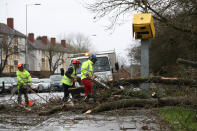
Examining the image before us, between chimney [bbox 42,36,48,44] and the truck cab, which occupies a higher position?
chimney [bbox 42,36,48,44]

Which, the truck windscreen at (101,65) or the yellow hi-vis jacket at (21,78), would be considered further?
the truck windscreen at (101,65)

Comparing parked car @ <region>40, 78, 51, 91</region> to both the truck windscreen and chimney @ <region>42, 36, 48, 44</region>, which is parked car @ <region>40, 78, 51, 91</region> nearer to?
the truck windscreen

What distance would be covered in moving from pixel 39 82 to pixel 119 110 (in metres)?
20.0

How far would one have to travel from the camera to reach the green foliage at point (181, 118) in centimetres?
609

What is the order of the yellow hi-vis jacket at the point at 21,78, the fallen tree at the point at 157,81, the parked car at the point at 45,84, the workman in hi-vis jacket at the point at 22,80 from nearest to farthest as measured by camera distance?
the fallen tree at the point at 157,81
the workman in hi-vis jacket at the point at 22,80
the yellow hi-vis jacket at the point at 21,78
the parked car at the point at 45,84

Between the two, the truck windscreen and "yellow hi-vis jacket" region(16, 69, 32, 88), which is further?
the truck windscreen

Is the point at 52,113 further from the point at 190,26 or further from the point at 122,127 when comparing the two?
the point at 190,26

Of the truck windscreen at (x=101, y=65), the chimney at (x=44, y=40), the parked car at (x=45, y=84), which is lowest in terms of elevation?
the parked car at (x=45, y=84)

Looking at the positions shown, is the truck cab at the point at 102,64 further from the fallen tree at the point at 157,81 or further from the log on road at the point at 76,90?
the fallen tree at the point at 157,81

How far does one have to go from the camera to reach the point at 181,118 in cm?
693

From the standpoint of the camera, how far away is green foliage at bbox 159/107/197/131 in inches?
240

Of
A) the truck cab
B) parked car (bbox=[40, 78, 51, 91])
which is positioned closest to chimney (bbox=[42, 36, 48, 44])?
parked car (bbox=[40, 78, 51, 91])

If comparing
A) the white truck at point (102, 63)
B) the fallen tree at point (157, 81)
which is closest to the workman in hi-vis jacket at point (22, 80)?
the white truck at point (102, 63)

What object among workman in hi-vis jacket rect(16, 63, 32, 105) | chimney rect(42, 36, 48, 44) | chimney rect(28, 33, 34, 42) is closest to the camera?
workman in hi-vis jacket rect(16, 63, 32, 105)
